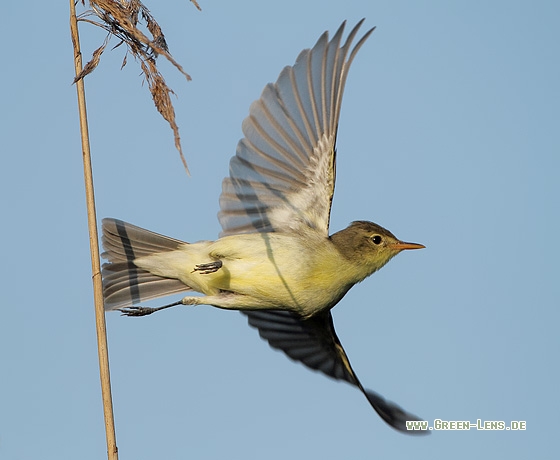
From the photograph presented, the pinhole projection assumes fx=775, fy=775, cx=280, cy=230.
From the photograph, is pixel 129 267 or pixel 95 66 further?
pixel 129 267

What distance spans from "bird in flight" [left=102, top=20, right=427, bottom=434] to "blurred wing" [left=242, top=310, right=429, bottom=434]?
2.77 ft

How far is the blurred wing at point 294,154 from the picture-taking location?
18.0ft

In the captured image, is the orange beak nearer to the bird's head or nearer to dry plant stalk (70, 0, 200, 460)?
the bird's head

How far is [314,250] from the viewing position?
5.49 metres

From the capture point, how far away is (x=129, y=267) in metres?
6.06

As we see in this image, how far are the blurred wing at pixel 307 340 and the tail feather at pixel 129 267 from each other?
951mm

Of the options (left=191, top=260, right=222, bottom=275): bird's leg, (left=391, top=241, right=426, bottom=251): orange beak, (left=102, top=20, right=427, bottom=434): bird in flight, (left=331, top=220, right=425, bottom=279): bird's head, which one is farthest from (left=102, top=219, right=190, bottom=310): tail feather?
(left=391, top=241, right=426, bottom=251): orange beak

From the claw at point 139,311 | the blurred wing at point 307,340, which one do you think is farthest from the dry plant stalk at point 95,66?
the blurred wing at point 307,340

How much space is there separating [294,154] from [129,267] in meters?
1.61

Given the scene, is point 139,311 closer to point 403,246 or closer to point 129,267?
point 129,267

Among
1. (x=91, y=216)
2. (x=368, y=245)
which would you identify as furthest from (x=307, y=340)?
(x=91, y=216)

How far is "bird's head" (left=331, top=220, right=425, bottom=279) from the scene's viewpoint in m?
5.84

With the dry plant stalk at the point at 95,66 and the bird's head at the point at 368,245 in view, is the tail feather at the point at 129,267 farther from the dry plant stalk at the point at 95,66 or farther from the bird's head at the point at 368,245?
A: the dry plant stalk at the point at 95,66

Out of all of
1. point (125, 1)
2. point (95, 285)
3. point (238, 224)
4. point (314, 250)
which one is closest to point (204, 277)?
point (238, 224)
